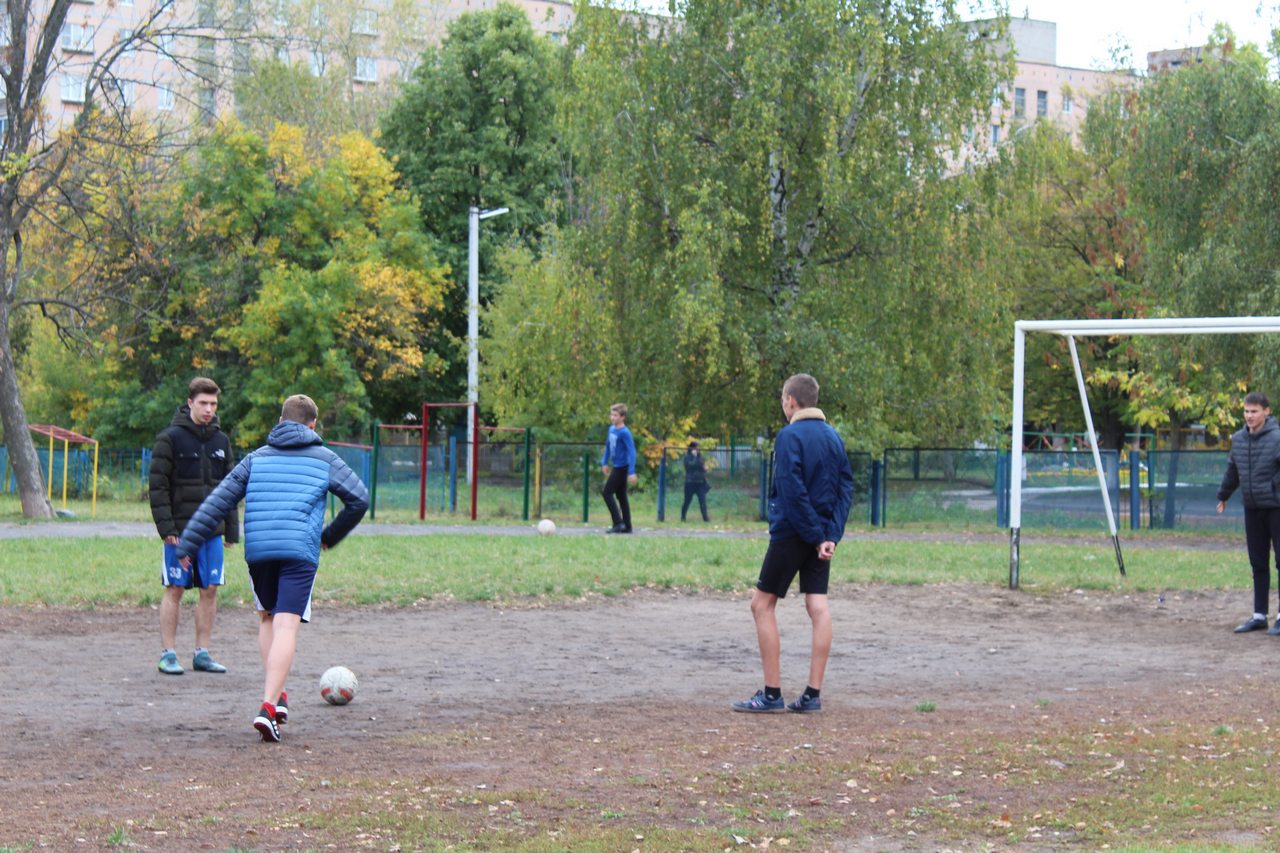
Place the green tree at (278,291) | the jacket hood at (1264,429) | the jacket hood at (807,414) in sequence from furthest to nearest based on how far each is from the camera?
1. the green tree at (278,291)
2. the jacket hood at (1264,429)
3. the jacket hood at (807,414)

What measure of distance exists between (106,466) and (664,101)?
18.1 metres

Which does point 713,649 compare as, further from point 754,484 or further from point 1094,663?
point 754,484

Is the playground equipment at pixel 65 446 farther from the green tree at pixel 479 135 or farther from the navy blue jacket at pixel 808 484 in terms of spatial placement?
the navy blue jacket at pixel 808 484

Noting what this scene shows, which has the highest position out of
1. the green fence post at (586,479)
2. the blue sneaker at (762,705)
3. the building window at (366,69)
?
the building window at (366,69)

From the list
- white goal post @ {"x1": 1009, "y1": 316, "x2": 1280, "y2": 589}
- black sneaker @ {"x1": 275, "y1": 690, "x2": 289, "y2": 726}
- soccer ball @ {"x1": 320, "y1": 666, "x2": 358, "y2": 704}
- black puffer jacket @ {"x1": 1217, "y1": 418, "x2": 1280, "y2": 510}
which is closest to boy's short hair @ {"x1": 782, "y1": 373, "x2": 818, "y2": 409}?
soccer ball @ {"x1": 320, "y1": 666, "x2": 358, "y2": 704}

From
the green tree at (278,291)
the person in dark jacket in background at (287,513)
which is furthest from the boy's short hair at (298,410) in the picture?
the green tree at (278,291)

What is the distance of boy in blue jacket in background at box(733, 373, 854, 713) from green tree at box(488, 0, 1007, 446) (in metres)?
17.3

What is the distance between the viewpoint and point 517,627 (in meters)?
13.0

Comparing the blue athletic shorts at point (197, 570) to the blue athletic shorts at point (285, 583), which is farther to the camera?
Answer: the blue athletic shorts at point (197, 570)

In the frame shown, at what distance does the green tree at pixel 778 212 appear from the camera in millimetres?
26953

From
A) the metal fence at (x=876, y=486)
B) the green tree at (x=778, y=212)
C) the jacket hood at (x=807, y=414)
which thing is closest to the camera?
the jacket hood at (x=807, y=414)

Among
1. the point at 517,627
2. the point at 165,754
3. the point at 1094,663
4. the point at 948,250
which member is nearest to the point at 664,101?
the point at 948,250

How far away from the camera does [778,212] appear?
93.7 ft

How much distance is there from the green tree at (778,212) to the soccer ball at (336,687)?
17712 millimetres
